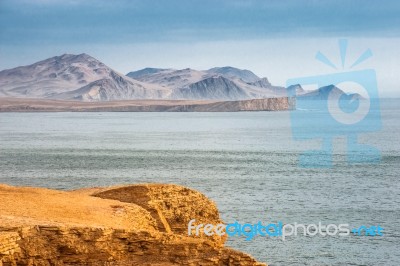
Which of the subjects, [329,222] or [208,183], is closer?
[329,222]

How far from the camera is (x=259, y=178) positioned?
→ 57.0m

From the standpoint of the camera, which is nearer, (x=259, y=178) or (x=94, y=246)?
(x=94, y=246)

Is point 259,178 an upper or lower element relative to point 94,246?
lower

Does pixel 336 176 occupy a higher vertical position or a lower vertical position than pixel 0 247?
lower

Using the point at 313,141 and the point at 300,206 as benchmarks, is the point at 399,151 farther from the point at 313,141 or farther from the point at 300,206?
the point at 300,206

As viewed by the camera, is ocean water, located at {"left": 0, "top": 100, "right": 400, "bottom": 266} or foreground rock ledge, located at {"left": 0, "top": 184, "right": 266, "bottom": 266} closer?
foreground rock ledge, located at {"left": 0, "top": 184, "right": 266, "bottom": 266}

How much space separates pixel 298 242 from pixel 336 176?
26649 millimetres

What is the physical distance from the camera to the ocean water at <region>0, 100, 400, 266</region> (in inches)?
1287

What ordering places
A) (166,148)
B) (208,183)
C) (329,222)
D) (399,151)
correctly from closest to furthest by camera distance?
(329,222), (208,183), (399,151), (166,148)

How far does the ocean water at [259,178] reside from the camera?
107 ft

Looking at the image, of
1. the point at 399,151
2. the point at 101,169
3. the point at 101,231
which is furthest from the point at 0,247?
the point at 399,151

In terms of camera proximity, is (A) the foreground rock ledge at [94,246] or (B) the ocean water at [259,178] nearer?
(A) the foreground rock ledge at [94,246]

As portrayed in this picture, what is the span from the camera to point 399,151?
8531 centimetres

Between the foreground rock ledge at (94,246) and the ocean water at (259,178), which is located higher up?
the foreground rock ledge at (94,246)
